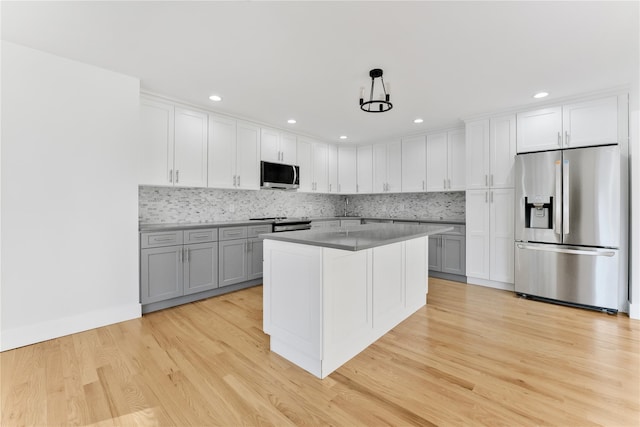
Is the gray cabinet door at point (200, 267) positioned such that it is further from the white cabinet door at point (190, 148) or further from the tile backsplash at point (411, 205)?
the tile backsplash at point (411, 205)

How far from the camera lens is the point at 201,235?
339 cm

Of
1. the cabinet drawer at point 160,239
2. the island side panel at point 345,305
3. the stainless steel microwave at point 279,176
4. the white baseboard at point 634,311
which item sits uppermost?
the stainless steel microwave at point 279,176

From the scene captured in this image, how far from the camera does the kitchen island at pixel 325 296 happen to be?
1872 mm

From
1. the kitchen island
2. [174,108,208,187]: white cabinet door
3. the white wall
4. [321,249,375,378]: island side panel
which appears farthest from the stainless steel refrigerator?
the white wall

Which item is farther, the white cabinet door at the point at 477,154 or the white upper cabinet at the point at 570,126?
the white cabinet door at the point at 477,154

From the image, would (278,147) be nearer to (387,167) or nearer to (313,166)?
(313,166)

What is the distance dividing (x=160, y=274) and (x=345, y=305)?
2222 millimetres

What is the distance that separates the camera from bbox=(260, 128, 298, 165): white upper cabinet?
4461 millimetres

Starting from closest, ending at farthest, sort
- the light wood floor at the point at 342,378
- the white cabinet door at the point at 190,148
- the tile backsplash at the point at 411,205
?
the light wood floor at the point at 342,378 → the white cabinet door at the point at 190,148 → the tile backsplash at the point at 411,205

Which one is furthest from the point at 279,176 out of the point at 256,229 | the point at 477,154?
the point at 477,154

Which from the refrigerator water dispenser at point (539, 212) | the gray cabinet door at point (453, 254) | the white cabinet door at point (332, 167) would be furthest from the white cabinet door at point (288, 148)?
the refrigerator water dispenser at point (539, 212)

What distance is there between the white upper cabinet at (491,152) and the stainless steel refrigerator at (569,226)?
25cm

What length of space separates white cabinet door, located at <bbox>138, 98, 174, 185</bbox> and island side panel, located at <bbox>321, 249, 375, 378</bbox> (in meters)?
2.56

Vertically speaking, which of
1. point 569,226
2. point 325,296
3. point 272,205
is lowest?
point 325,296
